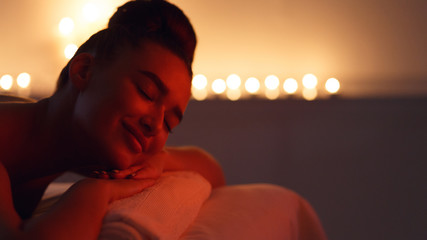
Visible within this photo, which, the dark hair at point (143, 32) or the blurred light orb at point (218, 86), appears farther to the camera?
the blurred light orb at point (218, 86)

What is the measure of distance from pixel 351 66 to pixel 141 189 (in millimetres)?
1891

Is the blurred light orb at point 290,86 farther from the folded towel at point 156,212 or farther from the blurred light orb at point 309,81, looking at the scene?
the folded towel at point 156,212

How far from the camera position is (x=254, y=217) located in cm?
89

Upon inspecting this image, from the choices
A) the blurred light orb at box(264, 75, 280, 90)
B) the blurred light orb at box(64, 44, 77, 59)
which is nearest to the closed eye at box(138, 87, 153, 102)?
the blurred light orb at box(264, 75, 280, 90)

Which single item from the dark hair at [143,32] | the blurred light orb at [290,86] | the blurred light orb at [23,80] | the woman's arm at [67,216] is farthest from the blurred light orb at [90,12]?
the woman's arm at [67,216]

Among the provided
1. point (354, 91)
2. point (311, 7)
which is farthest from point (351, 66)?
point (311, 7)

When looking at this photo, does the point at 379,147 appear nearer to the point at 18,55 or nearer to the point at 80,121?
the point at 80,121

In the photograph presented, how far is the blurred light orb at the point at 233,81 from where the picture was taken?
2384mm

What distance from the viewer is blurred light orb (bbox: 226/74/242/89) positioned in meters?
2.38

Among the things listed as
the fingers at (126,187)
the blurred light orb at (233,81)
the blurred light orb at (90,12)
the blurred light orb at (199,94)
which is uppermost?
the blurred light orb at (90,12)

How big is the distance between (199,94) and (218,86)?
0.38 feet

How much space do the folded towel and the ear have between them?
0.85 feet

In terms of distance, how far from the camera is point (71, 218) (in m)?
0.63

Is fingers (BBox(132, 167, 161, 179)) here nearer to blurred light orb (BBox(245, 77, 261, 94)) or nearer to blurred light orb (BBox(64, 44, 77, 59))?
blurred light orb (BBox(245, 77, 261, 94))
